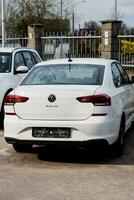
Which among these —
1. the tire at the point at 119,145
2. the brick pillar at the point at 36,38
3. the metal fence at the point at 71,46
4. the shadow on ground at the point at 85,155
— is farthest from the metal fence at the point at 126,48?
the tire at the point at 119,145

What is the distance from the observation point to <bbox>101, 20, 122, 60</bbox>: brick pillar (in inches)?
748

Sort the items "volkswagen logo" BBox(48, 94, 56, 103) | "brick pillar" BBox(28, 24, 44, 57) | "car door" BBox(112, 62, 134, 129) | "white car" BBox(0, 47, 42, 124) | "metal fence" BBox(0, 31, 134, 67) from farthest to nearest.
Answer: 1. "brick pillar" BBox(28, 24, 44, 57)
2. "metal fence" BBox(0, 31, 134, 67)
3. "white car" BBox(0, 47, 42, 124)
4. "car door" BBox(112, 62, 134, 129)
5. "volkswagen logo" BBox(48, 94, 56, 103)

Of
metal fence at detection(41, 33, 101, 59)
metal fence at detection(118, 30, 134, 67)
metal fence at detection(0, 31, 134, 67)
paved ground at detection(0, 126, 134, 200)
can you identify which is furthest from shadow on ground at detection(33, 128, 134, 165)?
metal fence at detection(41, 33, 101, 59)

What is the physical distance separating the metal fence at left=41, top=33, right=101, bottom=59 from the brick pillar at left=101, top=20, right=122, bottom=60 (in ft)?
2.19

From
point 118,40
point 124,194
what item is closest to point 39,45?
point 118,40

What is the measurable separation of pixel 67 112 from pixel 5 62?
180 inches

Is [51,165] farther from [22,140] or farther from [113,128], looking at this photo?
[113,128]

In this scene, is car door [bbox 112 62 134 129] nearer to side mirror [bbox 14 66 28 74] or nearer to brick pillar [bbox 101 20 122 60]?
side mirror [bbox 14 66 28 74]

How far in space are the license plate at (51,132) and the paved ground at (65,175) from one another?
439 millimetres

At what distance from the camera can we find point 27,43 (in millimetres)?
24234

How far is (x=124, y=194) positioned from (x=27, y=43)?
1855 cm

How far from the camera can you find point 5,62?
11.8 m

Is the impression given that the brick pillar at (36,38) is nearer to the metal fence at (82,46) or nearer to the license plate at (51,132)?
the metal fence at (82,46)

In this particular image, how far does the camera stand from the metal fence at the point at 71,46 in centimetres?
2019
